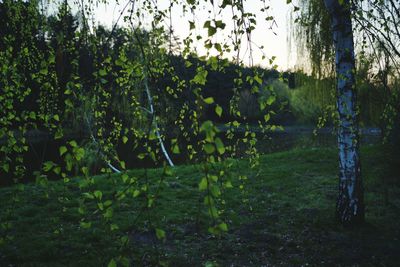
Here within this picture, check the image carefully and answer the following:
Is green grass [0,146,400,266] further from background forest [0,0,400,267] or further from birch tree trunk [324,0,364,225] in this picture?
birch tree trunk [324,0,364,225]

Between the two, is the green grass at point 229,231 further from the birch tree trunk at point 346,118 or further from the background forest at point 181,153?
the birch tree trunk at point 346,118

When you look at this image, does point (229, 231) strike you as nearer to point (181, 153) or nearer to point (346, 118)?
point (181, 153)

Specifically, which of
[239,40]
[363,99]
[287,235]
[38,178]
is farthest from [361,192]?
[38,178]

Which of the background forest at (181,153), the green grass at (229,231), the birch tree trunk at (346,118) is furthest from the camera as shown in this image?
the birch tree trunk at (346,118)

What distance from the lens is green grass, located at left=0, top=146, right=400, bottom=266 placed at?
579cm

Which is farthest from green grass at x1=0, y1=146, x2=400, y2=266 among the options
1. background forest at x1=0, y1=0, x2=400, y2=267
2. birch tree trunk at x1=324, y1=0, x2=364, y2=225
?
birch tree trunk at x1=324, y1=0, x2=364, y2=225

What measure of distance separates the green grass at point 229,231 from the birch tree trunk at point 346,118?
1.84 ft

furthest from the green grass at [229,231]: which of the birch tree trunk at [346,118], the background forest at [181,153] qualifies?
Answer: the birch tree trunk at [346,118]

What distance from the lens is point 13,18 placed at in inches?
213

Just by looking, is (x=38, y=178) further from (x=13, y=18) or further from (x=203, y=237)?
(x=203, y=237)

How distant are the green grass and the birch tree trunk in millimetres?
561

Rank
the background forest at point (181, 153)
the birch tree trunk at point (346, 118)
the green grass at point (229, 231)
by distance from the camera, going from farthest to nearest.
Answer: the birch tree trunk at point (346, 118), the green grass at point (229, 231), the background forest at point (181, 153)

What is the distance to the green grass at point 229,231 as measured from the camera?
5.79m

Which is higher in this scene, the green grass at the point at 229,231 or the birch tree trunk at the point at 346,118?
the birch tree trunk at the point at 346,118
